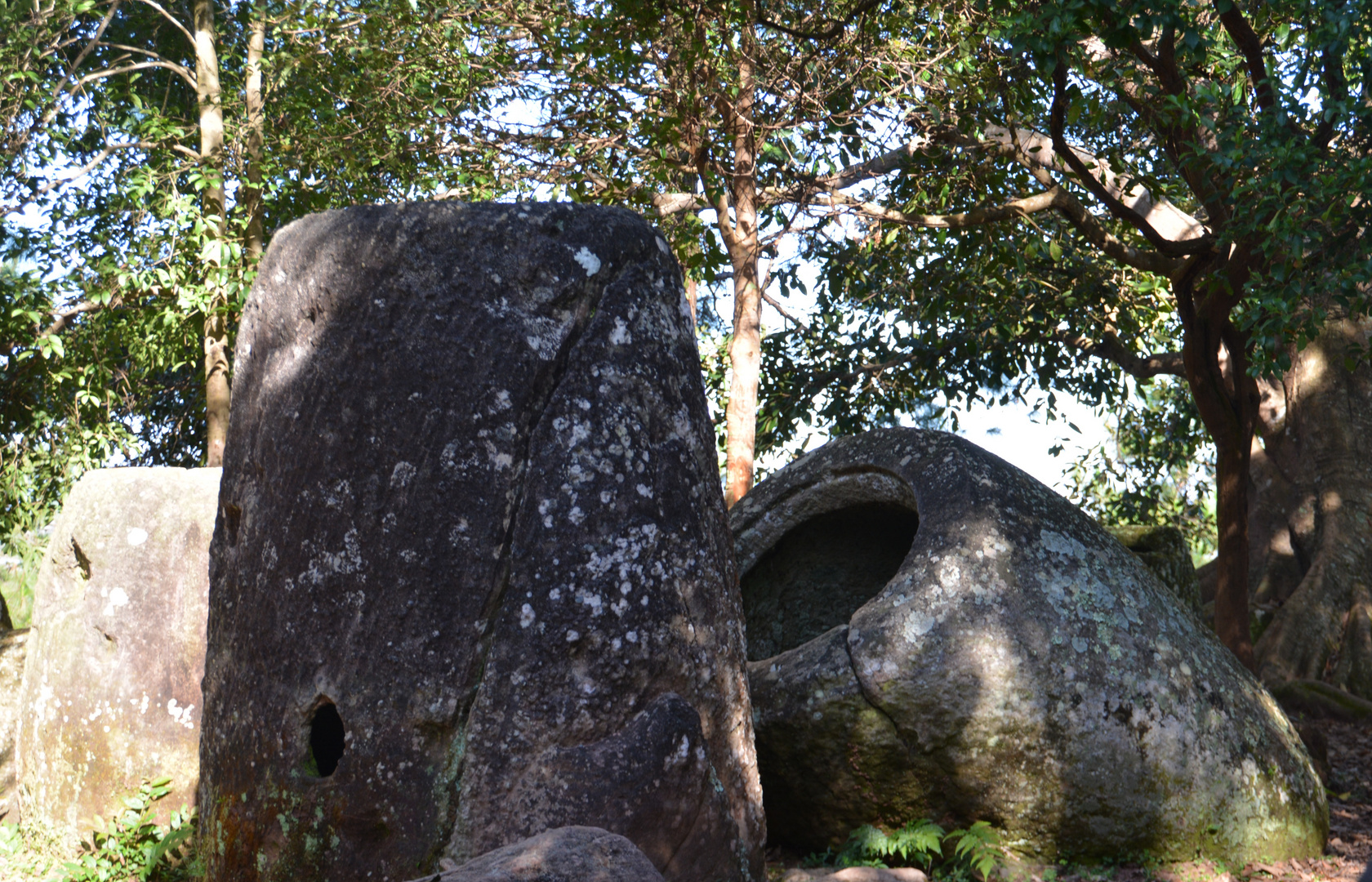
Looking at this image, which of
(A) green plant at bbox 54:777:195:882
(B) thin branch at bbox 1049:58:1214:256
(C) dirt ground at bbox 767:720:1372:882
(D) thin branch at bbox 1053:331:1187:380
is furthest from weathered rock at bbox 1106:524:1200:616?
(A) green plant at bbox 54:777:195:882

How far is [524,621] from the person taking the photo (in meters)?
3.54

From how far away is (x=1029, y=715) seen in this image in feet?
15.2

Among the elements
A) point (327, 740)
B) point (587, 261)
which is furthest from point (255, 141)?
point (327, 740)

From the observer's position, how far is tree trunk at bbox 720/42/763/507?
892cm

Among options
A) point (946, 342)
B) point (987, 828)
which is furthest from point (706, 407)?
point (946, 342)

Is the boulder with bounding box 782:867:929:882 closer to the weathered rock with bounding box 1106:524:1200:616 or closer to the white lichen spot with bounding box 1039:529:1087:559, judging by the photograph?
the white lichen spot with bounding box 1039:529:1087:559

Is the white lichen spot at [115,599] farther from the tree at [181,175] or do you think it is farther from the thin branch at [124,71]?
the thin branch at [124,71]

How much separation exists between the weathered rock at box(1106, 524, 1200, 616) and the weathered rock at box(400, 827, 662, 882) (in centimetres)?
606

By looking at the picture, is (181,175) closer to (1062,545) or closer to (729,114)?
(729,114)

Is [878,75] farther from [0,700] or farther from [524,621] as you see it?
[0,700]

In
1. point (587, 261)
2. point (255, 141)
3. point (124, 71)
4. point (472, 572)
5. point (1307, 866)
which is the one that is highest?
point (124, 71)

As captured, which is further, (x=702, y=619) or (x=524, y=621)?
(x=702, y=619)

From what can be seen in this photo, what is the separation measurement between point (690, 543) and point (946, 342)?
7507 millimetres

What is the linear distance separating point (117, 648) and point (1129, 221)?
7453mm
